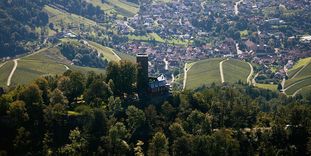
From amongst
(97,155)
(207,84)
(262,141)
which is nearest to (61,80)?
(97,155)

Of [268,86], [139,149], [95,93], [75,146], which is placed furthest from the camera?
[268,86]

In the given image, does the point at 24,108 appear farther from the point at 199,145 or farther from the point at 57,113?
the point at 199,145

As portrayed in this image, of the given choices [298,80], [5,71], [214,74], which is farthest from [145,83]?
[298,80]

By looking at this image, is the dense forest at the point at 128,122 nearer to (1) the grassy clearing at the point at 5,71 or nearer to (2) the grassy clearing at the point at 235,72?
(1) the grassy clearing at the point at 5,71

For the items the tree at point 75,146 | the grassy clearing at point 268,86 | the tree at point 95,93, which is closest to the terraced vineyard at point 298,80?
the grassy clearing at point 268,86

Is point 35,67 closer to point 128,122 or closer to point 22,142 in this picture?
point 128,122

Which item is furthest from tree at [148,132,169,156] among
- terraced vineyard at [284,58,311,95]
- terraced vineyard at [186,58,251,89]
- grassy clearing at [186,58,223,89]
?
terraced vineyard at [284,58,311,95]

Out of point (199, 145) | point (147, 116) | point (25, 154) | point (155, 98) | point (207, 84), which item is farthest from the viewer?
point (207, 84)
